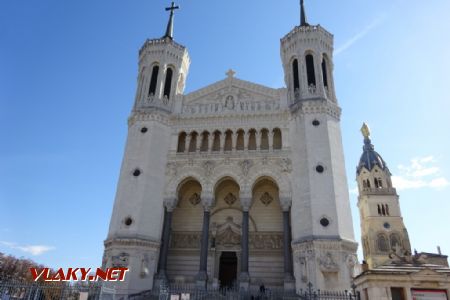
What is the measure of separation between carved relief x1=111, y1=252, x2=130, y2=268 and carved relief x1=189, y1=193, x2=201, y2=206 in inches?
244

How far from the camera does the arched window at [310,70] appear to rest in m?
25.3

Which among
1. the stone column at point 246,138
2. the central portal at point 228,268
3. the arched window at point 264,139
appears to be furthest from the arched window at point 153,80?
the central portal at point 228,268

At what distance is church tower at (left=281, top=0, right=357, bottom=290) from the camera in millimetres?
19125

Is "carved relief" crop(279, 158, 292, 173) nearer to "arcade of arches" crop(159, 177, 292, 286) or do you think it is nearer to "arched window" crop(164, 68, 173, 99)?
"arcade of arches" crop(159, 177, 292, 286)

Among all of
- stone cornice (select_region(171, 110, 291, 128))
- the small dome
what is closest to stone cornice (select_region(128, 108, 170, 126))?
stone cornice (select_region(171, 110, 291, 128))

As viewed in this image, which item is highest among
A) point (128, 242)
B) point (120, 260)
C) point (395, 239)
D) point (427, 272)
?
point (395, 239)

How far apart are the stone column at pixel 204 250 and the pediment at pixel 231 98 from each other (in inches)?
286

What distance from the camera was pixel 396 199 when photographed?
58281mm

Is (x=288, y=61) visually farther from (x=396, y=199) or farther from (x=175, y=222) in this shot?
(x=396, y=199)

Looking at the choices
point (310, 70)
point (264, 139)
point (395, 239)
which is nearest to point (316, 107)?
point (310, 70)

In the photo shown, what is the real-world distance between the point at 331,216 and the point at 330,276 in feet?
11.0

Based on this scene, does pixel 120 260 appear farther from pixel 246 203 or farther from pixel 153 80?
pixel 153 80

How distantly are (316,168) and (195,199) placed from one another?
8875 mm

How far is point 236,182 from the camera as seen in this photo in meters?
23.6
